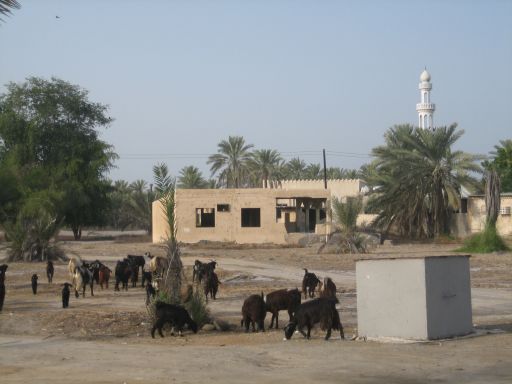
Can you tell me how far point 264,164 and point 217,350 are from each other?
6904 centimetres

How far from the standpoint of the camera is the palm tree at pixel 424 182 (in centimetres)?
5400

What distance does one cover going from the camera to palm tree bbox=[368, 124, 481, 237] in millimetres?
54000

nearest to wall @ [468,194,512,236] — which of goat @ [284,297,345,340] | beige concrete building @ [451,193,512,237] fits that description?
beige concrete building @ [451,193,512,237]

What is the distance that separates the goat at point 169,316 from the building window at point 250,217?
38.9 meters

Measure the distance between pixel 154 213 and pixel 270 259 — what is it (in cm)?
2073

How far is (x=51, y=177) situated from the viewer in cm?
5809

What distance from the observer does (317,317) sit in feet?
47.6

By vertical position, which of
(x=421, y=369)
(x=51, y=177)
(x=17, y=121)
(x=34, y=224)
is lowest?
(x=421, y=369)

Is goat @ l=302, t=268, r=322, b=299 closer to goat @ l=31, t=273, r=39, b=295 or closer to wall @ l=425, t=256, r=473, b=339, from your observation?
wall @ l=425, t=256, r=473, b=339

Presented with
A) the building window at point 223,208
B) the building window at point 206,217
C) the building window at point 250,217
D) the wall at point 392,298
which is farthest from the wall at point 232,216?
the wall at point 392,298

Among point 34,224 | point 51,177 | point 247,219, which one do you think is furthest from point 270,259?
point 51,177

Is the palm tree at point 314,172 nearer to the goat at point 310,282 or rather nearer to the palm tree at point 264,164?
the palm tree at point 264,164

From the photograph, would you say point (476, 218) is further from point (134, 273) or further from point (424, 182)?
point (134, 273)

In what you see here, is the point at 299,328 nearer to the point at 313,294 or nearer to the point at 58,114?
the point at 313,294
